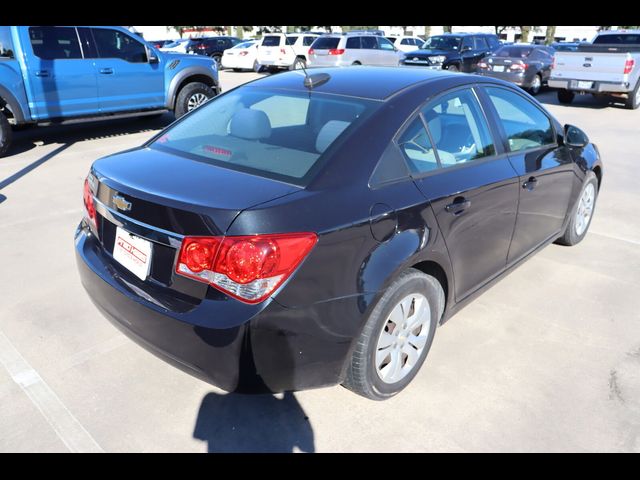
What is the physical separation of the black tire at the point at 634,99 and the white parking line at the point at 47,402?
564 inches

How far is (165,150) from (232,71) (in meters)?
22.7

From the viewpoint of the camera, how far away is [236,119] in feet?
10.2

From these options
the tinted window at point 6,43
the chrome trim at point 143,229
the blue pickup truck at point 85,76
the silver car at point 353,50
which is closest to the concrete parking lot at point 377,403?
the chrome trim at point 143,229

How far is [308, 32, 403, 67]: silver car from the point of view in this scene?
19094 mm

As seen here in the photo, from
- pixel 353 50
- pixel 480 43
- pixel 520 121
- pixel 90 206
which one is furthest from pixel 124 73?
pixel 480 43

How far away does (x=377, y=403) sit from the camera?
2.82m

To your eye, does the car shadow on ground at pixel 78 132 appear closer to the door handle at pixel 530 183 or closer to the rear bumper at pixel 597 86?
the door handle at pixel 530 183

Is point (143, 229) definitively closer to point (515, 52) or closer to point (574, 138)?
point (574, 138)

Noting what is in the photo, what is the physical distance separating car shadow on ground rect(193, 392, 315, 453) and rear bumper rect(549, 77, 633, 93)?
1298 centimetres

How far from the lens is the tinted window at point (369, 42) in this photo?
19.3 m

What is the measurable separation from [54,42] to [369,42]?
13360 mm
